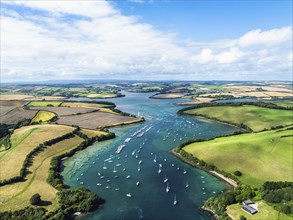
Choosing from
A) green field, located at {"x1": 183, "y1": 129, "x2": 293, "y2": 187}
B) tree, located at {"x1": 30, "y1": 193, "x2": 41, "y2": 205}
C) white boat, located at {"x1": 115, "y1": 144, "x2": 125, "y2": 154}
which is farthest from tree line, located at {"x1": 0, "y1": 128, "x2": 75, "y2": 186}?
green field, located at {"x1": 183, "y1": 129, "x2": 293, "y2": 187}

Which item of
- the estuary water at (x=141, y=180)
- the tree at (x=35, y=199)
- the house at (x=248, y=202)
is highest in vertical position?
A: the house at (x=248, y=202)

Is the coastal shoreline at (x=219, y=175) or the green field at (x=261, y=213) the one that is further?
the coastal shoreline at (x=219, y=175)

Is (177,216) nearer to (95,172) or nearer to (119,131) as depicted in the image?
(95,172)

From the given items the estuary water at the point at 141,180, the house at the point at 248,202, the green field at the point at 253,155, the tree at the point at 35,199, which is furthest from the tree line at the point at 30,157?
the house at the point at 248,202

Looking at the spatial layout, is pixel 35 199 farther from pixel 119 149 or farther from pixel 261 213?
pixel 261 213

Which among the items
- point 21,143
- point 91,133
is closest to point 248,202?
point 21,143

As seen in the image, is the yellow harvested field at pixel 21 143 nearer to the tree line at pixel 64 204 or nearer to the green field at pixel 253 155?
the tree line at pixel 64 204
